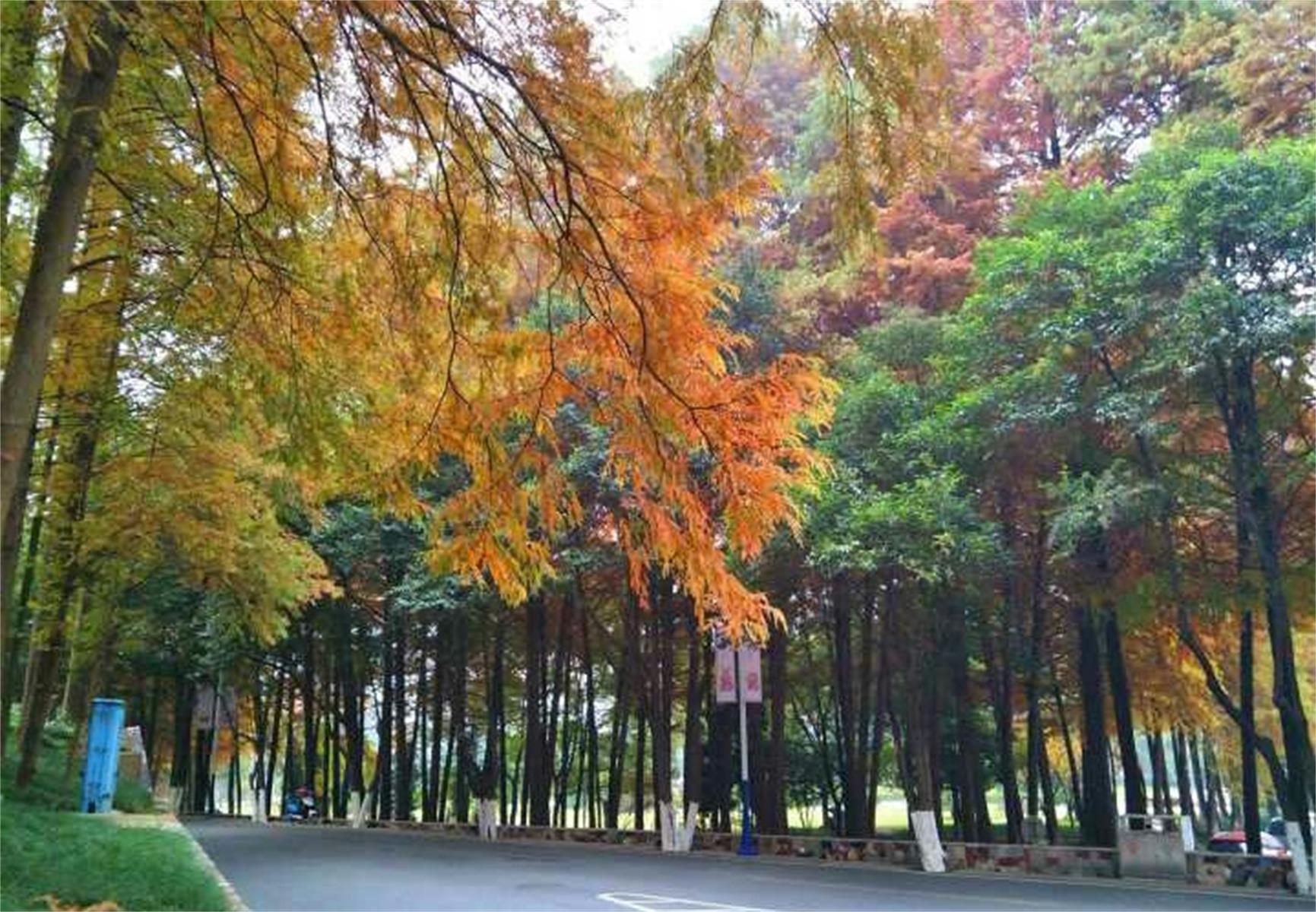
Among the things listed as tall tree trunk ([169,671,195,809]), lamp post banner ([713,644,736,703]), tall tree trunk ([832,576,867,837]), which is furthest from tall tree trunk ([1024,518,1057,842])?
tall tree trunk ([169,671,195,809])

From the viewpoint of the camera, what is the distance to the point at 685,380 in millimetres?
4289

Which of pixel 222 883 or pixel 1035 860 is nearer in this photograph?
pixel 222 883

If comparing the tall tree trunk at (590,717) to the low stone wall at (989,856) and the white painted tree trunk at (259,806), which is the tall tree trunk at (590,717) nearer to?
the low stone wall at (989,856)

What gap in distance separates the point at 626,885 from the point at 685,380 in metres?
7.26

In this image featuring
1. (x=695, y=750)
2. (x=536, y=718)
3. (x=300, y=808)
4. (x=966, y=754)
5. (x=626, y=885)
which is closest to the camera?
(x=626, y=885)

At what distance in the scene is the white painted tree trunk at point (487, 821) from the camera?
1688 cm

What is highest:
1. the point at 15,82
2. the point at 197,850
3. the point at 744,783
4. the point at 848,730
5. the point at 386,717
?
the point at 15,82

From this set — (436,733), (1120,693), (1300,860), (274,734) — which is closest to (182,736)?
(274,734)

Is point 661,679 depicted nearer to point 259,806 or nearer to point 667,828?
point 667,828

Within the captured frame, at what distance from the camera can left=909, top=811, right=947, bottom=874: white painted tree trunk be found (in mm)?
11570

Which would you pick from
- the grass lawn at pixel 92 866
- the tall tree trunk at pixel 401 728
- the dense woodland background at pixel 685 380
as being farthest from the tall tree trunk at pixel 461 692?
the grass lawn at pixel 92 866

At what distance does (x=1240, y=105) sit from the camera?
37.5 feet

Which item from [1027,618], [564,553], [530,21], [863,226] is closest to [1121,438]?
[1027,618]

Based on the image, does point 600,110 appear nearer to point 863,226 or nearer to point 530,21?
point 530,21
